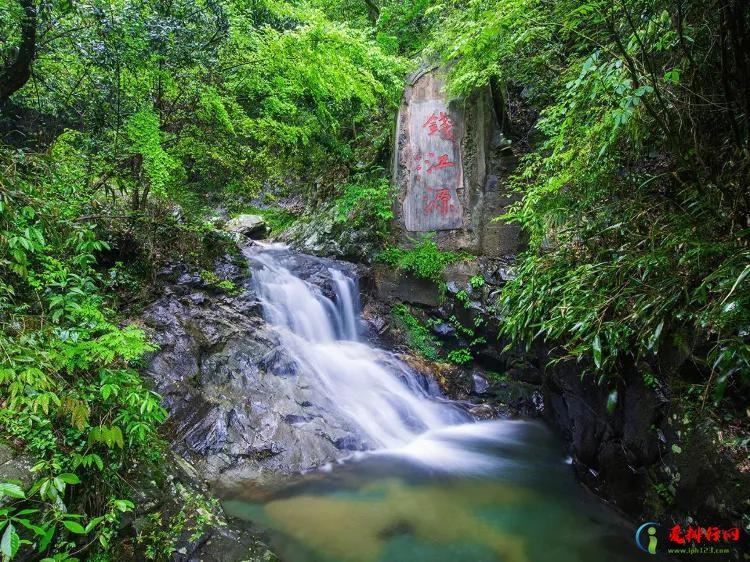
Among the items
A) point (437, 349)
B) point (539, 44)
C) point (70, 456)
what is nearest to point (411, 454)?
point (437, 349)

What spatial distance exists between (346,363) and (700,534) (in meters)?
5.44

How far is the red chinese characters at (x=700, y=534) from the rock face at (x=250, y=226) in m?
13.0

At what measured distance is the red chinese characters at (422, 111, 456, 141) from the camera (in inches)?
350

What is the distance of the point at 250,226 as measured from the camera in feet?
45.6

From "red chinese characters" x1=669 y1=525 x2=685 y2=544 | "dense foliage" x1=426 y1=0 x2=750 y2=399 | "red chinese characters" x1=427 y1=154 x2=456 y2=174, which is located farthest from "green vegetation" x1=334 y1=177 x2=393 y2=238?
"red chinese characters" x1=669 y1=525 x2=685 y2=544

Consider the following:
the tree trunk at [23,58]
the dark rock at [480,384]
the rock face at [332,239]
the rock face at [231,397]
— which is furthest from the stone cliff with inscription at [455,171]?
the tree trunk at [23,58]

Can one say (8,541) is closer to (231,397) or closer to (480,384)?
(231,397)

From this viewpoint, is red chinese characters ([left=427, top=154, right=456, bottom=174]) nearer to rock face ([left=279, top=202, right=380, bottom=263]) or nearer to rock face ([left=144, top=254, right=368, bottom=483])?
rock face ([left=279, top=202, right=380, bottom=263])

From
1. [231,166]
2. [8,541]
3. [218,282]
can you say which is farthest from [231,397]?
[231,166]

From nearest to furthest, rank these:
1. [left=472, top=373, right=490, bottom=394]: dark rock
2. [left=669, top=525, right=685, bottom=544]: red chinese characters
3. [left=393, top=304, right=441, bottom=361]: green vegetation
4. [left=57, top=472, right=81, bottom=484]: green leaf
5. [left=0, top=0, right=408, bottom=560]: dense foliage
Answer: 1. [left=57, top=472, right=81, bottom=484]: green leaf
2. [left=0, top=0, right=408, bottom=560]: dense foliage
3. [left=669, top=525, right=685, bottom=544]: red chinese characters
4. [left=472, top=373, right=490, bottom=394]: dark rock
5. [left=393, top=304, right=441, bottom=361]: green vegetation

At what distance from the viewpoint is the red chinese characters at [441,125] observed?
8.88 m

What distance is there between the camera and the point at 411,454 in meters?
5.62

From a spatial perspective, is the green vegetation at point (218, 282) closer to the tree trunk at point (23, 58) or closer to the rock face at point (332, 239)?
the rock face at point (332, 239)

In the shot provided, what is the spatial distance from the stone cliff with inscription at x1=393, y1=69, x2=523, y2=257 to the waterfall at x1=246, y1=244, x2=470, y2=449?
252cm
